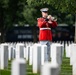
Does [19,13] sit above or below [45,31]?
above

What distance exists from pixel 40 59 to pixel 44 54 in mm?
387

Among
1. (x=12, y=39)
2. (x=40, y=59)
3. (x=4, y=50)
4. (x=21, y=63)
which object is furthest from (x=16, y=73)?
(x=12, y=39)

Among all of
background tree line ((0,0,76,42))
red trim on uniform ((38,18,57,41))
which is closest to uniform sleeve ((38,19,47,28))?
red trim on uniform ((38,18,57,41))

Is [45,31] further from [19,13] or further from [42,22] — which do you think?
[19,13]

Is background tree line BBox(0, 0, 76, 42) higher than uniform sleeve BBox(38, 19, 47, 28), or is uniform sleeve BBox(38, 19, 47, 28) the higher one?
background tree line BBox(0, 0, 76, 42)

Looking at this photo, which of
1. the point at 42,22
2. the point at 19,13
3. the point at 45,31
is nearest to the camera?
the point at 42,22

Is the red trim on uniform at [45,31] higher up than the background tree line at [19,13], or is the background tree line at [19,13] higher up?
the background tree line at [19,13]

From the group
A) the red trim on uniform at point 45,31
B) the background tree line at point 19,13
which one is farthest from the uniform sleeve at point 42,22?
the background tree line at point 19,13

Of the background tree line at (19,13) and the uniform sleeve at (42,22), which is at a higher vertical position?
the background tree line at (19,13)

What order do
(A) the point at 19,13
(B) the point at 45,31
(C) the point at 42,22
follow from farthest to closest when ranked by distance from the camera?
(A) the point at 19,13 < (B) the point at 45,31 < (C) the point at 42,22

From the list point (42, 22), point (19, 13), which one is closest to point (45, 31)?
point (42, 22)

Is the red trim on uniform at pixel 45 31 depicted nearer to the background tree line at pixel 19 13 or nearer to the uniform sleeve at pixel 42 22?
the uniform sleeve at pixel 42 22

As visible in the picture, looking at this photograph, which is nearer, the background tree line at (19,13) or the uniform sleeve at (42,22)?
the uniform sleeve at (42,22)

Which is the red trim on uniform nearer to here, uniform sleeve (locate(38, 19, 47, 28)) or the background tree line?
uniform sleeve (locate(38, 19, 47, 28))
